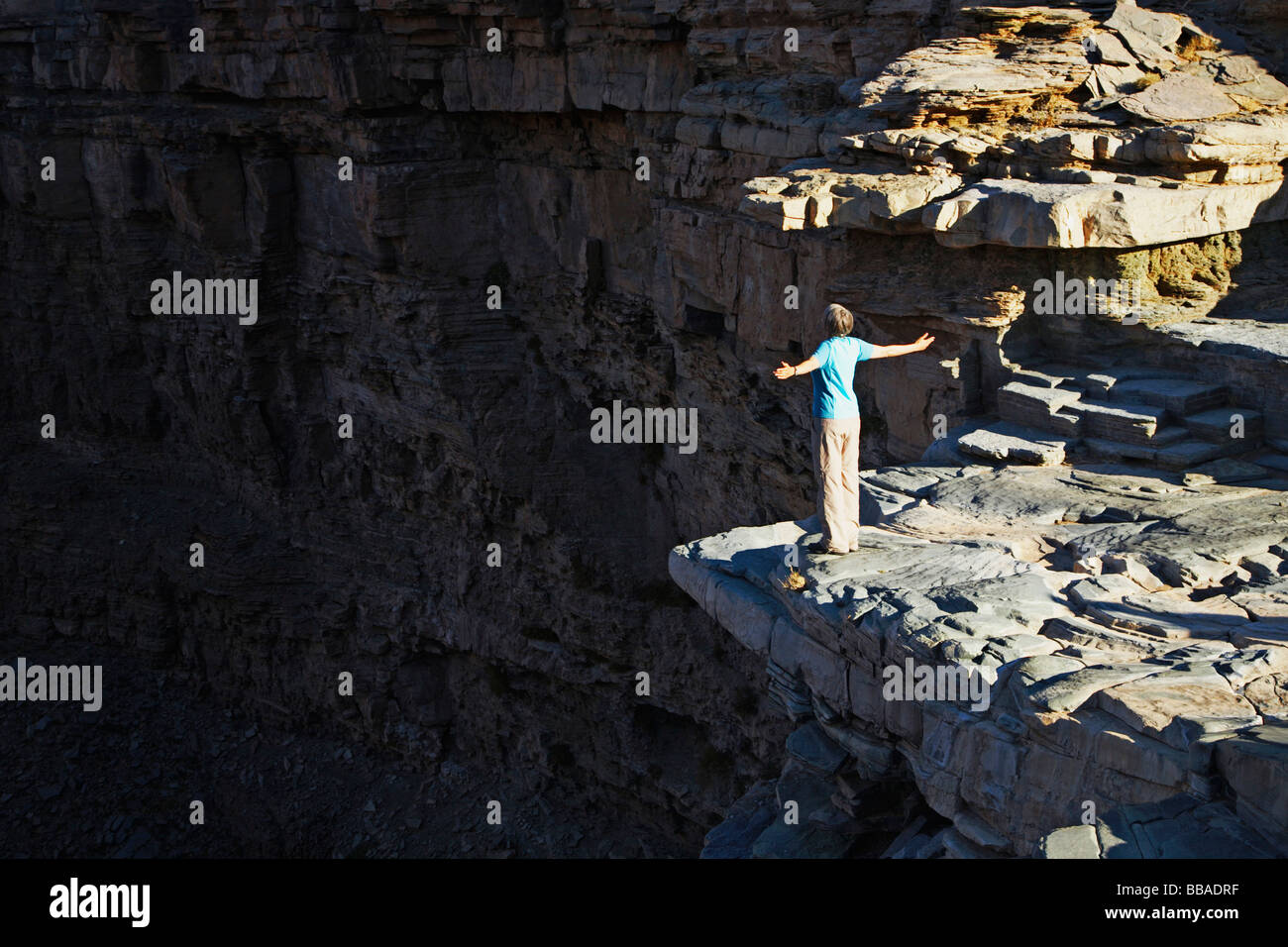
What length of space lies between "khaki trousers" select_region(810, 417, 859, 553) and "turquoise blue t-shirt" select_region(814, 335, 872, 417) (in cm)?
6

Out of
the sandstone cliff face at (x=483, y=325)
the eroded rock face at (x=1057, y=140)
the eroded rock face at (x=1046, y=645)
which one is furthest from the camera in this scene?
the sandstone cliff face at (x=483, y=325)

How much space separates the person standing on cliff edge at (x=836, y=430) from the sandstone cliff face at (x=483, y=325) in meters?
1.90

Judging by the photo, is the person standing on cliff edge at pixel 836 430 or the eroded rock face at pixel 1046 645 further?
the person standing on cliff edge at pixel 836 430

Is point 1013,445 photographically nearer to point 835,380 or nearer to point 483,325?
point 835,380

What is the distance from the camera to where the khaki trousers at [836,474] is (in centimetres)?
866

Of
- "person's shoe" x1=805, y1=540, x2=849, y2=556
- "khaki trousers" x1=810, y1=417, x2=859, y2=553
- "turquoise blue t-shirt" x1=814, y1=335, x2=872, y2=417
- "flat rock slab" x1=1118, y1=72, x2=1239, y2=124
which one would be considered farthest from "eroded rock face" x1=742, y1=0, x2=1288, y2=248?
"person's shoe" x1=805, y1=540, x2=849, y2=556

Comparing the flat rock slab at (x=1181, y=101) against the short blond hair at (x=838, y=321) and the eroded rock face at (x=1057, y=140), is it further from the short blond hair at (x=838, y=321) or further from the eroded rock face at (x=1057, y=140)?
the short blond hair at (x=838, y=321)

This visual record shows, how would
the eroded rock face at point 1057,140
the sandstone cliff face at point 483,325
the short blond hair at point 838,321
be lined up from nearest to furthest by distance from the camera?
the short blond hair at point 838,321 → the eroded rock face at point 1057,140 → the sandstone cliff face at point 483,325

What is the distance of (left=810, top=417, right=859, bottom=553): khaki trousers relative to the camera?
8.66m

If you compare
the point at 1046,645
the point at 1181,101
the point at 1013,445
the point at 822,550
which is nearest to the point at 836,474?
the point at 822,550

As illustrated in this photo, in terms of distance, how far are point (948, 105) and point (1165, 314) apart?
90.5 inches

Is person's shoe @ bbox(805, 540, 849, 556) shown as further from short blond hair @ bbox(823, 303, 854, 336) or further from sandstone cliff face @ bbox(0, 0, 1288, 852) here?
sandstone cliff face @ bbox(0, 0, 1288, 852)

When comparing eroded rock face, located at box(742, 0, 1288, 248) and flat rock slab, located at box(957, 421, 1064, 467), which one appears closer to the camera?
flat rock slab, located at box(957, 421, 1064, 467)

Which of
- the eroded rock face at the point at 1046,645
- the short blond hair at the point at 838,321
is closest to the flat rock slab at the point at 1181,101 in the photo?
the eroded rock face at the point at 1046,645
